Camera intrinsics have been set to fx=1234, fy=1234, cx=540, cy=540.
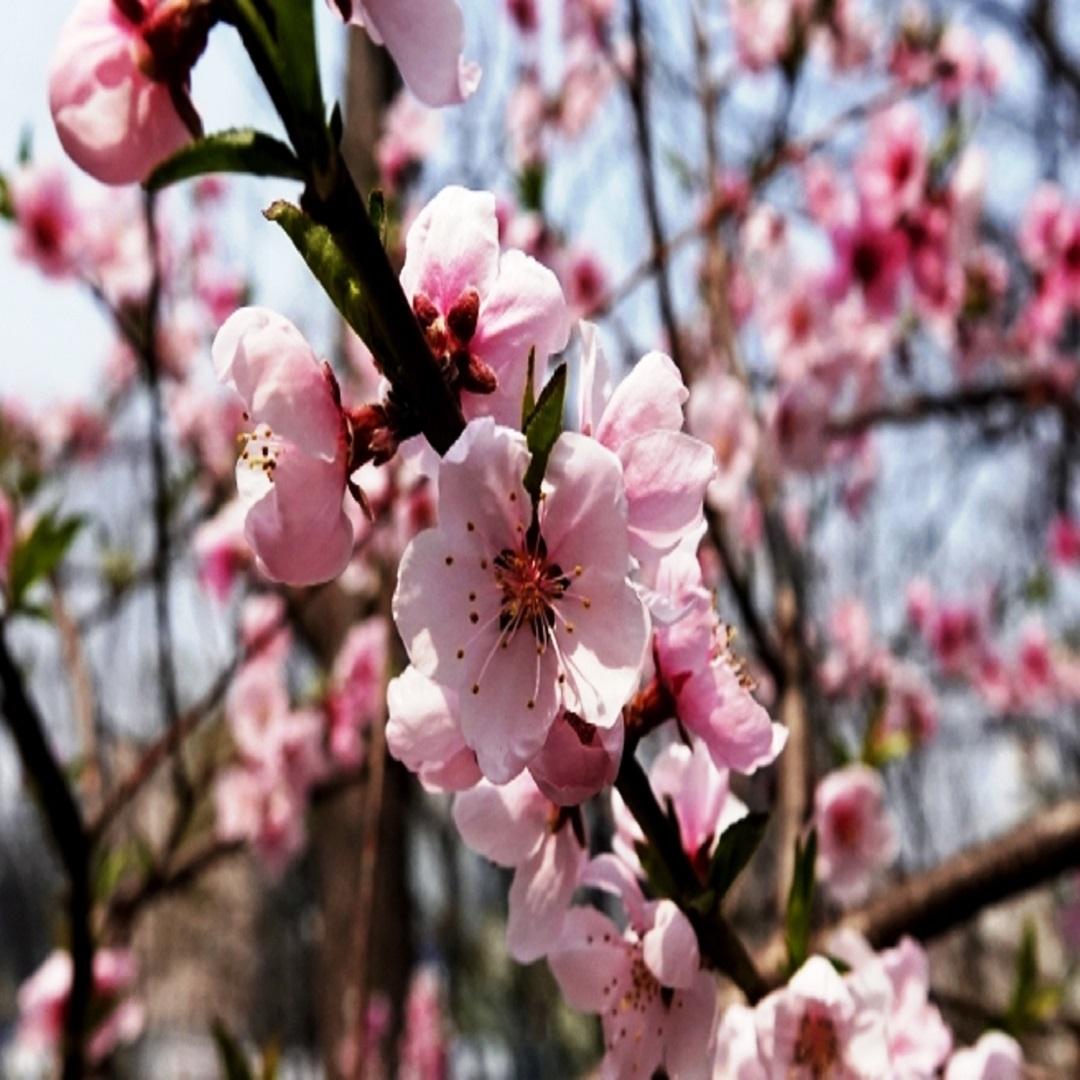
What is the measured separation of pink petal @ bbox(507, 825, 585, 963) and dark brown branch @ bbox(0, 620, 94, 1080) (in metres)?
0.91

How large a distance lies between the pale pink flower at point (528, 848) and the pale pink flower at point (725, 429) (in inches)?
71.0

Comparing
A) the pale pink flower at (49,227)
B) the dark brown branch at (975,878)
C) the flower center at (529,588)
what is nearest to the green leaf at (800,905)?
the flower center at (529,588)

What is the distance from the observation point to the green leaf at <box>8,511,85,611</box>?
163 cm

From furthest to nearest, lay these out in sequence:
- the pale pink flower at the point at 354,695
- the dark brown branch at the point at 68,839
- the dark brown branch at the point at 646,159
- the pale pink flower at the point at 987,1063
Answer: the pale pink flower at the point at 354,695, the dark brown branch at the point at 646,159, the dark brown branch at the point at 68,839, the pale pink flower at the point at 987,1063

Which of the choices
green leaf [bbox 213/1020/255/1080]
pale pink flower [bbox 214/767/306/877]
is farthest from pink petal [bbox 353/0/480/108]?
pale pink flower [bbox 214/767/306/877]

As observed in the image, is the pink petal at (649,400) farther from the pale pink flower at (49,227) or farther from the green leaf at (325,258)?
the pale pink flower at (49,227)

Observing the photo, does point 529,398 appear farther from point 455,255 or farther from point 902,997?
point 902,997

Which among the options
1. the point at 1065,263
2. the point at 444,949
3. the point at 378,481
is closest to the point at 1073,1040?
the point at 378,481

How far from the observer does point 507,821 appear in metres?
0.80

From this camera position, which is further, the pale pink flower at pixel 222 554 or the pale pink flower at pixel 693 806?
the pale pink flower at pixel 222 554

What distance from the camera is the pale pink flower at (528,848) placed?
795mm

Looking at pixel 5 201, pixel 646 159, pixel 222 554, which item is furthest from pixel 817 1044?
pixel 222 554

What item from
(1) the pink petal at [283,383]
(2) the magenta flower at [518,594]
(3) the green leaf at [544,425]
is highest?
(1) the pink petal at [283,383]

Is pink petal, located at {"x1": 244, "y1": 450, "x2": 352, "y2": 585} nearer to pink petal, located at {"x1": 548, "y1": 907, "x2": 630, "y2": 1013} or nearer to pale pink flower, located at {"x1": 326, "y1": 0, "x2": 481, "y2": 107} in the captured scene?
pale pink flower, located at {"x1": 326, "y1": 0, "x2": 481, "y2": 107}
